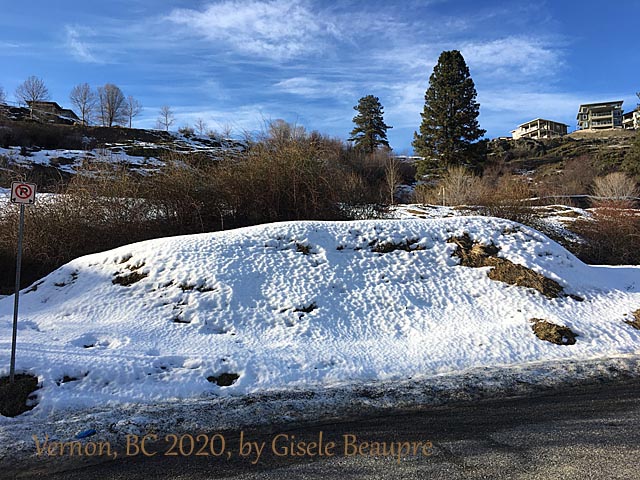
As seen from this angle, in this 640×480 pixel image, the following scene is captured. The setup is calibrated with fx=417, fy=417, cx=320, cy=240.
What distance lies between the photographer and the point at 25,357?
6008 mm

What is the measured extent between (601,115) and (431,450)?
11540 centimetres

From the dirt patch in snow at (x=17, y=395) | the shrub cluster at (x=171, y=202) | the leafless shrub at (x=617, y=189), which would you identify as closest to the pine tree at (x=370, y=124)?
the leafless shrub at (x=617, y=189)

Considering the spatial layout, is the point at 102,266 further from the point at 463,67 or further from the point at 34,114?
the point at 34,114

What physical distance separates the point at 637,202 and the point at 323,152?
2450 centimetres

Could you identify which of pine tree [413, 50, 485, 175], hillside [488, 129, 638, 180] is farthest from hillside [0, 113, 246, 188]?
hillside [488, 129, 638, 180]

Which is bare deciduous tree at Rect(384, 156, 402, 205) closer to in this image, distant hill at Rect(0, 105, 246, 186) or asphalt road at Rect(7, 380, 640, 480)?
distant hill at Rect(0, 105, 246, 186)

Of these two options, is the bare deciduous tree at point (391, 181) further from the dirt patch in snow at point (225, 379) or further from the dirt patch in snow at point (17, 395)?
the dirt patch in snow at point (17, 395)

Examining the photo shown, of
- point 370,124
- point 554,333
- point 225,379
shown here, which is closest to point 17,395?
point 225,379

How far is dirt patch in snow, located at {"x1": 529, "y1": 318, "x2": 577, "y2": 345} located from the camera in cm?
736

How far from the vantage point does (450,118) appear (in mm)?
38688

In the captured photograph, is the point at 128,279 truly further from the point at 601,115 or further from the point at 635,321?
the point at 601,115

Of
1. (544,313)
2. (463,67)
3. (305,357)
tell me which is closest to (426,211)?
(544,313)

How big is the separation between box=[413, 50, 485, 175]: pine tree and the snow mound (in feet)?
95.3

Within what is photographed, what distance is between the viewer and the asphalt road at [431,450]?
139 inches
